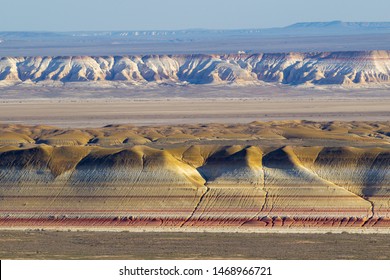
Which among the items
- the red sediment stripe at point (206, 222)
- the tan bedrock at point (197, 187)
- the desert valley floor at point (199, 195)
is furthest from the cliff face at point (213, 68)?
the red sediment stripe at point (206, 222)

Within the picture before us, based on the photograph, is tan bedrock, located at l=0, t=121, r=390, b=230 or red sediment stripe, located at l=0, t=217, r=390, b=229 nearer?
red sediment stripe, located at l=0, t=217, r=390, b=229

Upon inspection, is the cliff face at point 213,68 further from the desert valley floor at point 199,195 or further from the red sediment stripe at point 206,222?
the red sediment stripe at point 206,222

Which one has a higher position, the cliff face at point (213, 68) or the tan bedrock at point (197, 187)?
the tan bedrock at point (197, 187)

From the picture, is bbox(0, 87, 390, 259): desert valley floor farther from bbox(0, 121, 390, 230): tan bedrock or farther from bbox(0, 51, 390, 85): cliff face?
bbox(0, 51, 390, 85): cliff face

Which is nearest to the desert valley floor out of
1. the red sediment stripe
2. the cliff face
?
the red sediment stripe

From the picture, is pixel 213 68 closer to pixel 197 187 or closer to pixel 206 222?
pixel 197 187

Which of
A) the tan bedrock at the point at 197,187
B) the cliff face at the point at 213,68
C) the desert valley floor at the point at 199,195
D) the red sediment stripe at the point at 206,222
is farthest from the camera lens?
the cliff face at the point at 213,68

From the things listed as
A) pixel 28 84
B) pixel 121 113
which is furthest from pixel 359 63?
pixel 121 113
